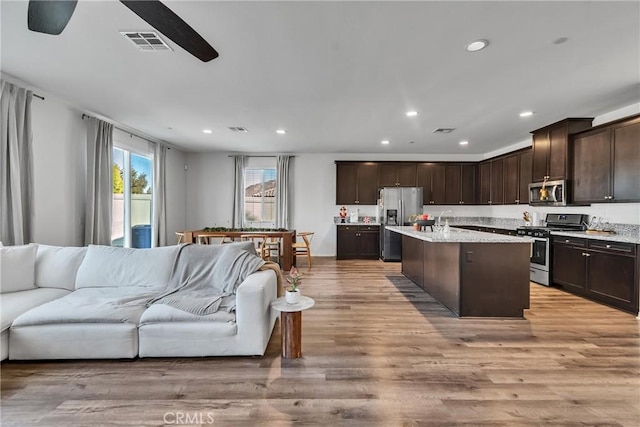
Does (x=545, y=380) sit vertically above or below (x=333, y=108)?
below

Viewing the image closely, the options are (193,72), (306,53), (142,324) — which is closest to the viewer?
(142,324)

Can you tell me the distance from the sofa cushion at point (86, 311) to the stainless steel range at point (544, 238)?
5.73 m

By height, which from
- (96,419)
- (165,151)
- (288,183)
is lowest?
(96,419)

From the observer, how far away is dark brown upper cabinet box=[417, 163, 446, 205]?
7.43 metres

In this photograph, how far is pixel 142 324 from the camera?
7.82 feet

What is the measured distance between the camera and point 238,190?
752 cm

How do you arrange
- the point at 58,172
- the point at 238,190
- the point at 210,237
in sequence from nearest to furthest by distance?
the point at 58,172, the point at 210,237, the point at 238,190

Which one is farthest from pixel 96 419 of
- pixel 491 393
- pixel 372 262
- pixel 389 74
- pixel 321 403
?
pixel 372 262

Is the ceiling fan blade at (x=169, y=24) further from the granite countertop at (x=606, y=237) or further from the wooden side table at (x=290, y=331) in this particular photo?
the granite countertop at (x=606, y=237)

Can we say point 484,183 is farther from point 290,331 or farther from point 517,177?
point 290,331

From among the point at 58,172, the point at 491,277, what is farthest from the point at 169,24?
the point at 491,277

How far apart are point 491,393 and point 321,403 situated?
120 centimetres

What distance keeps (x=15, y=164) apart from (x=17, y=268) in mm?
1241

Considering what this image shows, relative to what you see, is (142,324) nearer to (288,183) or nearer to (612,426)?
(612,426)
